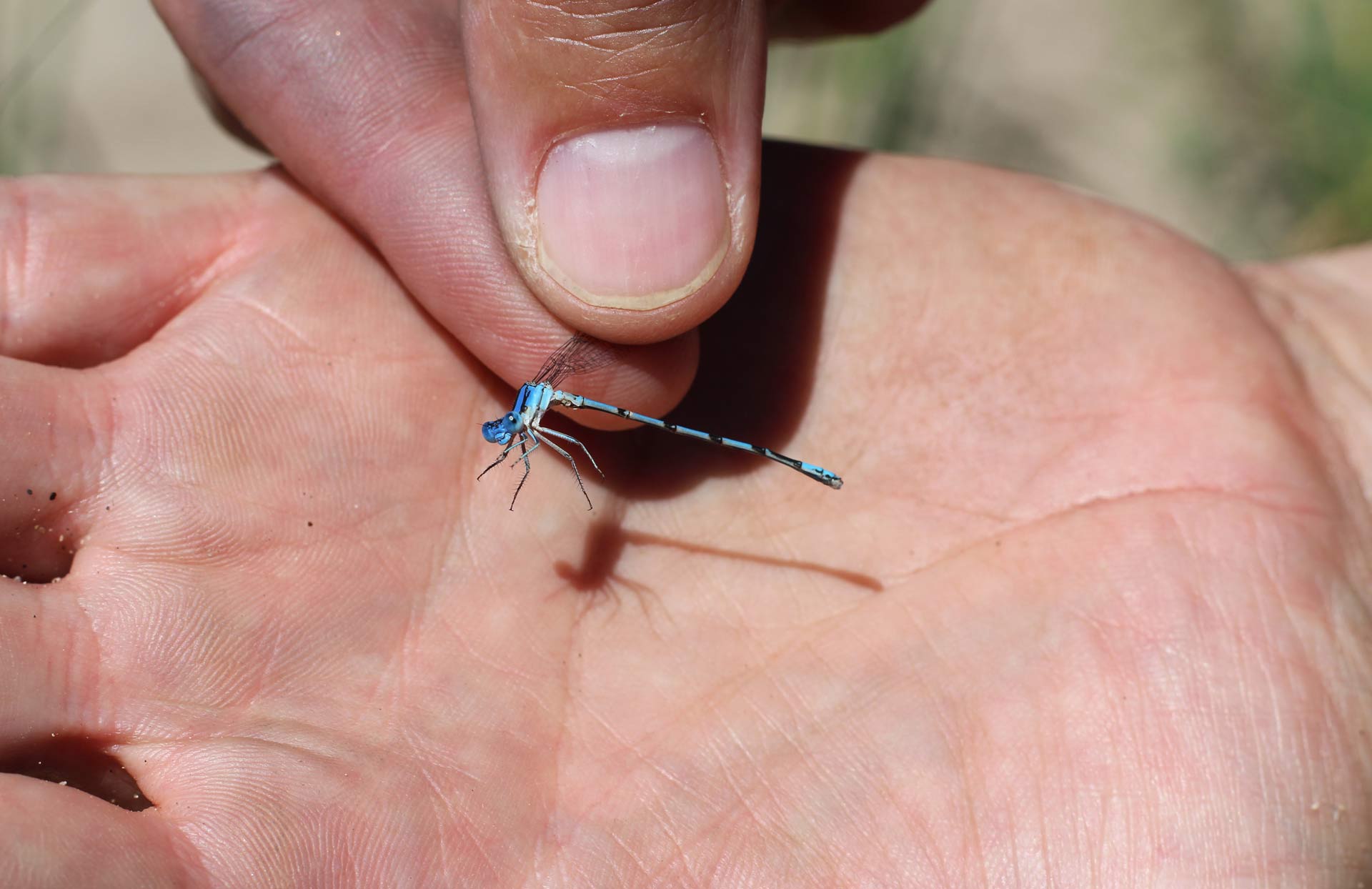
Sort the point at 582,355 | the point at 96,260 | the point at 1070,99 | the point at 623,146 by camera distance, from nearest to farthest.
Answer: the point at 623,146 → the point at 582,355 → the point at 96,260 → the point at 1070,99

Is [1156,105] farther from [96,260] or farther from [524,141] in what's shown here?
[96,260]

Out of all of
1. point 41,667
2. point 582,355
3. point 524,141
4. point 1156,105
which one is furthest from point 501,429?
point 1156,105

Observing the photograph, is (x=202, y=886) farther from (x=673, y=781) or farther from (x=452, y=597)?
(x=673, y=781)

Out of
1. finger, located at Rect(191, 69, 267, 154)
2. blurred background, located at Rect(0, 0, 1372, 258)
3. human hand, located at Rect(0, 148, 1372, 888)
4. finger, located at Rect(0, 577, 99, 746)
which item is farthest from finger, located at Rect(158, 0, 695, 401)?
blurred background, located at Rect(0, 0, 1372, 258)

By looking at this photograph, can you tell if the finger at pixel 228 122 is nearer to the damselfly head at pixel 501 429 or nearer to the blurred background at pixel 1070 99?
the damselfly head at pixel 501 429

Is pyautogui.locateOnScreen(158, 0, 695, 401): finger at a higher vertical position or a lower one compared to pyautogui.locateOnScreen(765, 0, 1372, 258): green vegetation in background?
higher

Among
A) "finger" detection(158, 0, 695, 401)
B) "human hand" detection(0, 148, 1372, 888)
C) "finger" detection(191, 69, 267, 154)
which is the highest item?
"finger" detection(158, 0, 695, 401)

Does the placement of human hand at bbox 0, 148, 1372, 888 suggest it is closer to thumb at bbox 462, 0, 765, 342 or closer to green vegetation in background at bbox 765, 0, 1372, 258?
thumb at bbox 462, 0, 765, 342
